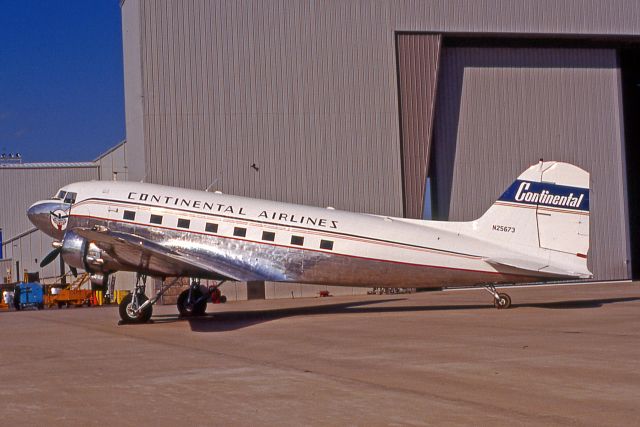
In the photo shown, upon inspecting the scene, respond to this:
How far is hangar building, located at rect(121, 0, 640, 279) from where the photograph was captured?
42.1 m

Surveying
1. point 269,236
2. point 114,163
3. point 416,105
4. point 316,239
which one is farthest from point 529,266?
point 114,163

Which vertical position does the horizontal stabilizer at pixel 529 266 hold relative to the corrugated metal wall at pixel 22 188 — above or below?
below

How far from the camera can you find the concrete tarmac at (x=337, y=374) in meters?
8.72

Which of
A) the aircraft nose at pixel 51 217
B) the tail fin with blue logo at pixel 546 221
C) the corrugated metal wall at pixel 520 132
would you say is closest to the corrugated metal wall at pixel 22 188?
the corrugated metal wall at pixel 520 132

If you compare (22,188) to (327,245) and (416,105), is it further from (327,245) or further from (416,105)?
(327,245)

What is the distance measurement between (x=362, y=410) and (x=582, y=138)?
138ft

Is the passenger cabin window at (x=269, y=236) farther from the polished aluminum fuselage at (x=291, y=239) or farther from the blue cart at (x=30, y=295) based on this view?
the blue cart at (x=30, y=295)

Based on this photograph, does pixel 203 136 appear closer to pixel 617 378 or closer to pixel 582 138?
pixel 582 138

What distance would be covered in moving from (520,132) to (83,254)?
31630 millimetres

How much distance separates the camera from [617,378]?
10.7 metres

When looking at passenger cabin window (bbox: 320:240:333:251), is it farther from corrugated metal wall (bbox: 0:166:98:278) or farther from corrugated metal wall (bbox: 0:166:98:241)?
corrugated metal wall (bbox: 0:166:98:278)

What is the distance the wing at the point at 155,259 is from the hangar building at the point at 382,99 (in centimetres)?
1890

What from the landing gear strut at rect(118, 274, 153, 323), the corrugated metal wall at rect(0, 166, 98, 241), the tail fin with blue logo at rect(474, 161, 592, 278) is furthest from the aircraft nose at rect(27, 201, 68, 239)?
the corrugated metal wall at rect(0, 166, 98, 241)

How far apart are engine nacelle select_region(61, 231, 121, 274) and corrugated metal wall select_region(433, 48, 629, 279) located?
27.6m
